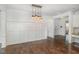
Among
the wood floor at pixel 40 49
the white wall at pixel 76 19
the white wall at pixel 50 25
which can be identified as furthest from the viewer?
the white wall at pixel 50 25

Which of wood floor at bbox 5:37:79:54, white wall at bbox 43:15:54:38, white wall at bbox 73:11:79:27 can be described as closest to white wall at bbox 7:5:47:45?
wood floor at bbox 5:37:79:54

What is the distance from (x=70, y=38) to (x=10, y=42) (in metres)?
3.61

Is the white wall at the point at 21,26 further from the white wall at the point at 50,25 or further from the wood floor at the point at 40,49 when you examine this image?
the white wall at the point at 50,25

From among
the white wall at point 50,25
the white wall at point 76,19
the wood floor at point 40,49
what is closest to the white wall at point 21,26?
the wood floor at point 40,49

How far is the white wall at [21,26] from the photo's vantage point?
6.48 metres

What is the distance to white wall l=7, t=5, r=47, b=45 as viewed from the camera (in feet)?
21.2

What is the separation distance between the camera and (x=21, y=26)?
7.20 meters

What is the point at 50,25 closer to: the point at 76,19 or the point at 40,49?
the point at 76,19

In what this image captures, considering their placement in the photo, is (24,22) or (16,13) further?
(24,22)

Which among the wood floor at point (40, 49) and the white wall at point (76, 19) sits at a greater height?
the white wall at point (76, 19)

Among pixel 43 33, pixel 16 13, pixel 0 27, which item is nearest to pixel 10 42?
pixel 0 27
